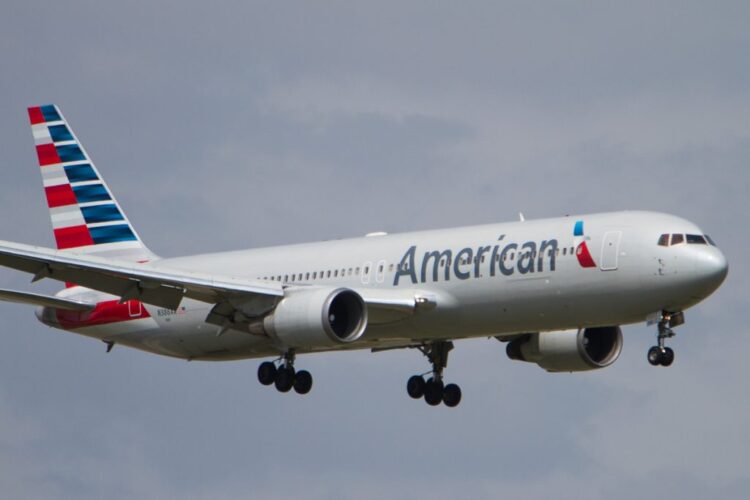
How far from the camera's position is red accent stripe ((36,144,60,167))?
7019cm

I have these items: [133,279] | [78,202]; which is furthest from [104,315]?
[133,279]

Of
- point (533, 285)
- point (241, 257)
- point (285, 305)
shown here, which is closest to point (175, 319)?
point (241, 257)

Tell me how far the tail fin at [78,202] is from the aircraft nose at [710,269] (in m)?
22.5

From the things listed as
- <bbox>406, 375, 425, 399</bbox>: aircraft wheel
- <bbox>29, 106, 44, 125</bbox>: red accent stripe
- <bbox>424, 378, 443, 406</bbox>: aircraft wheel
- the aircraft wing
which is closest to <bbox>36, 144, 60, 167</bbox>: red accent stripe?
<bbox>29, 106, 44, 125</bbox>: red accent stripe

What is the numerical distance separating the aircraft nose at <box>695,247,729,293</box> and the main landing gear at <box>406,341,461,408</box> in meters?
11.8

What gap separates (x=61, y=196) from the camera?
69.2 m

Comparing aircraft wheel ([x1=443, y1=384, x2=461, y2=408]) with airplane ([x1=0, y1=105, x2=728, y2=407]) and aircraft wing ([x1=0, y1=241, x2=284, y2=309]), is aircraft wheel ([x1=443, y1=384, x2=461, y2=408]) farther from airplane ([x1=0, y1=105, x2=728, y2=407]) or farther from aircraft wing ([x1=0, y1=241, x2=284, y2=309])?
aircraft wing ([x1=0, y1=241, x2=284, y2=309])

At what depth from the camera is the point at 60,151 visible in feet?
231

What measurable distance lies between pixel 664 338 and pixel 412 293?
A: 313 inches

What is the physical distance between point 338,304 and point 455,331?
12.0 feet

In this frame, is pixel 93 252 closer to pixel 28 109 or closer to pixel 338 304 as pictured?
pixel 28 109

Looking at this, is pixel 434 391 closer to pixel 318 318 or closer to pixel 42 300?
pixel 318 318

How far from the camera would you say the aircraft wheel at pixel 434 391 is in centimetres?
6312

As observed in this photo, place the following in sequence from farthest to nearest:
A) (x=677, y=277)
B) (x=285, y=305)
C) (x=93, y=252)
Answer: (x=93, y=252) < (x=285, y=305) < (x=677, y=277)
